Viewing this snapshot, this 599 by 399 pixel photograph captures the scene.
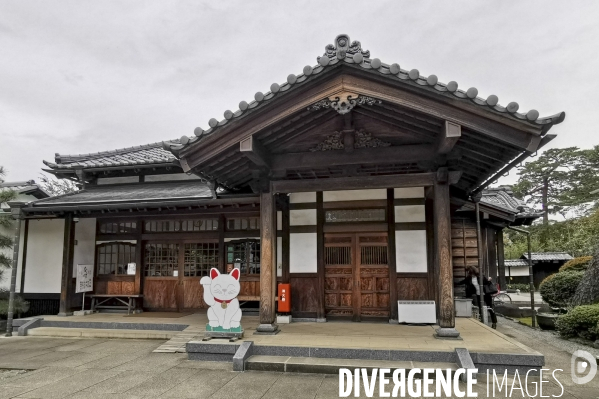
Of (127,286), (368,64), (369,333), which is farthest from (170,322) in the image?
(368,64)

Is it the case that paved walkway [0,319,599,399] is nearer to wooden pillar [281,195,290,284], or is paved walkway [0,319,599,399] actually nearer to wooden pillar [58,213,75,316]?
wooden pillar [58,213,75,316]

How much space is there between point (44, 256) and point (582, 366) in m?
12.5

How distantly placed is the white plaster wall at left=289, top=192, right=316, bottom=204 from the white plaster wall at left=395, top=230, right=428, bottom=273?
2028mm

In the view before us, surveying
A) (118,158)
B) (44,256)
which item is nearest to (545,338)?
(118,158)

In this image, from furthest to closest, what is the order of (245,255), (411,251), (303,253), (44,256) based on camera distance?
1. (44,256)
2. (245,255)
3. (303,253)
4. (411,251)

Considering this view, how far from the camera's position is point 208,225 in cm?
1018

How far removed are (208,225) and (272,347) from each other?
15.3 feet

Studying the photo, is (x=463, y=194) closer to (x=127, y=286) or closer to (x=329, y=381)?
(x=329, y=381)

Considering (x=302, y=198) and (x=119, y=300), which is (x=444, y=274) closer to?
(x=302, y=198)

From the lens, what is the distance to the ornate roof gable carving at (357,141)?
666cm

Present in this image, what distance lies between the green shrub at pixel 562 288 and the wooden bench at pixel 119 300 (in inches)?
480

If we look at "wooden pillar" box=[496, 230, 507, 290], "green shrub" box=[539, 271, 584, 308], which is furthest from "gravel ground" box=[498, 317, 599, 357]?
"wooden pillar" box=[496, 230, 507, 290]

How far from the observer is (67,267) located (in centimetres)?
1003

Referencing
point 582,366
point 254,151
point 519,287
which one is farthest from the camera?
point 519,287
